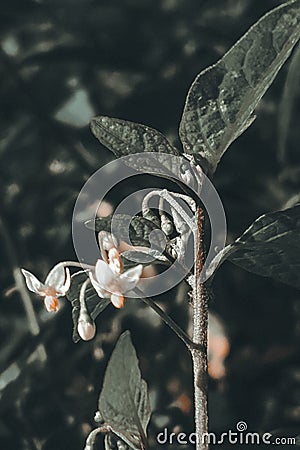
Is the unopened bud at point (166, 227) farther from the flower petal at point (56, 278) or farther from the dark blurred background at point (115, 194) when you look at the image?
the dark blurred background at point (115, 194)

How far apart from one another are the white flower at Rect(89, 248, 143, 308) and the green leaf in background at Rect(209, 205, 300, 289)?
0.06 m

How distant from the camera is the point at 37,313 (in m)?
0.82

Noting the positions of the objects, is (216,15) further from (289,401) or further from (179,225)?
(289,401)

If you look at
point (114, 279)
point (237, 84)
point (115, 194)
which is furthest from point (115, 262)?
point (115, 194)

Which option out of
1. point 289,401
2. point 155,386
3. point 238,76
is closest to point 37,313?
point 155,386

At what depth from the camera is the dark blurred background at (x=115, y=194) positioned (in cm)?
77

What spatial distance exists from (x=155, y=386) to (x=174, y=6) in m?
0.38

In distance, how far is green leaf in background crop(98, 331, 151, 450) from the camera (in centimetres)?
52

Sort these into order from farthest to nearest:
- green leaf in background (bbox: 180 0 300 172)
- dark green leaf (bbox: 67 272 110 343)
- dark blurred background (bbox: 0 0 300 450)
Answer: dark blurred background (bbox: 0 0 300 450) → dark green leaf (bbox: 67 272 110 343) → green leaf in background (bbox: 180 0 300 172)

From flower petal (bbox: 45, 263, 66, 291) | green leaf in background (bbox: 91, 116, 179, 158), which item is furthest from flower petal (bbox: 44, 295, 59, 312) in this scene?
green leaf in background (bbox: 91, 116, 179, 158)

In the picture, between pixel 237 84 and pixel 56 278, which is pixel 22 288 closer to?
pixel 56 278

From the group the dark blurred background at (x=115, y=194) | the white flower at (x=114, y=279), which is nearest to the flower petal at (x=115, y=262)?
the white flower at (x=114, y=279)

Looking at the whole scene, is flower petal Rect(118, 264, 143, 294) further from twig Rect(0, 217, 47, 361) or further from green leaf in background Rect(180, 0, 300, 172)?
twig Rect(0, 217, 47, 361)

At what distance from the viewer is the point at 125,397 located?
53 centimetres
